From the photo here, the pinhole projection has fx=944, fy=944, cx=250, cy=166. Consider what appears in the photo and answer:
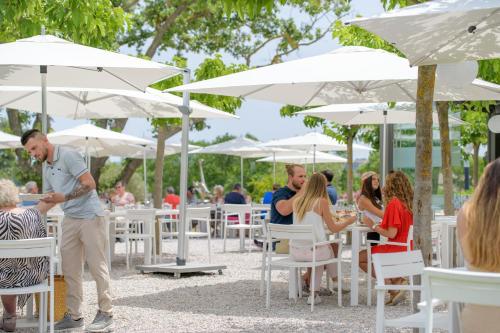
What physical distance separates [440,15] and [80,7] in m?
4.79

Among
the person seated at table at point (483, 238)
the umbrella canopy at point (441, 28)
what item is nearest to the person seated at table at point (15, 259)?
the umbrella canopy at point (441, 28)

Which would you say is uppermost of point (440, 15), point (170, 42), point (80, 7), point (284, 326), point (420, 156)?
point (170, 42)

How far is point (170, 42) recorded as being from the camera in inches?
987

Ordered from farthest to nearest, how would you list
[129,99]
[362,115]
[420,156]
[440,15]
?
[362,115], [129,99], [420,156], [440,15]

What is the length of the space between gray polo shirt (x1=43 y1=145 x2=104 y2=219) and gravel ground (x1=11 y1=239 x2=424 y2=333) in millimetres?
1004

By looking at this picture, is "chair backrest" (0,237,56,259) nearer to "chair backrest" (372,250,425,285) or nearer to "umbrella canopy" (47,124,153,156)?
"chair backrest" (372,250,425,285)

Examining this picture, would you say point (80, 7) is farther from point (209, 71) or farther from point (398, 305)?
point (209, 71)

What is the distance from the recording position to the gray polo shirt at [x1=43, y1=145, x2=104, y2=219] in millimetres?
7367

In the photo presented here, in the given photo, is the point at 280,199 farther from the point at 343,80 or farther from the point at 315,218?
the point at 343,80

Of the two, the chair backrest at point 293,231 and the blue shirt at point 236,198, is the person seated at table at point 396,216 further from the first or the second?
the blue shirt at point 236,198

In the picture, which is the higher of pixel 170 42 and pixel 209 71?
pixel 170 42

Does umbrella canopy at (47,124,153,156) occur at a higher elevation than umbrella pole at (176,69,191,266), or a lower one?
higher

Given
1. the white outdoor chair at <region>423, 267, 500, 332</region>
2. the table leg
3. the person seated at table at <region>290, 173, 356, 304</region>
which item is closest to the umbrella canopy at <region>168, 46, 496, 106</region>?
the person seated at table at <region>290, 173, 356, 304</region>

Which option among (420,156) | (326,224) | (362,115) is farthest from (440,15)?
(362,115)
